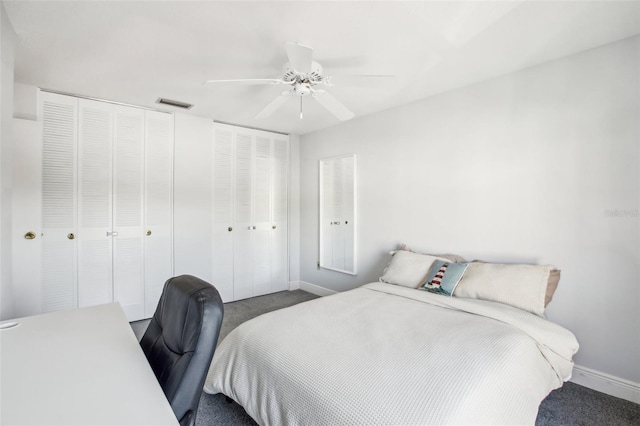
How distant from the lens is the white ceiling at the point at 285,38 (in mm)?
1696

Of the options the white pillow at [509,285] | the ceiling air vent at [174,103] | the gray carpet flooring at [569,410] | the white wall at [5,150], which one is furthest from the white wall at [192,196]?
the white pillow at [509,285]

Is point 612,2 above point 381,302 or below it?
above

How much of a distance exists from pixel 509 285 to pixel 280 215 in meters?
3.05

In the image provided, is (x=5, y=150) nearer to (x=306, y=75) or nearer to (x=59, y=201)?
(x=59, y=201)

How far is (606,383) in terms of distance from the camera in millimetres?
2066

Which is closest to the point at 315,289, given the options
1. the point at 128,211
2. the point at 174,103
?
the point at 128,211

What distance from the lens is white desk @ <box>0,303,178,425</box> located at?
2.52ft

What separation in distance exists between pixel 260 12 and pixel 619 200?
100 inches

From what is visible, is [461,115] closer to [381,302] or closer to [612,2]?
[612,2]

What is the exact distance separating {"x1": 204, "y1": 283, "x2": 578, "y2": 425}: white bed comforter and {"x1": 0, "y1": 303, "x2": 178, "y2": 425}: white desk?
64 cm

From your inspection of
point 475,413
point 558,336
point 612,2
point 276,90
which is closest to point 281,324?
point 475,413

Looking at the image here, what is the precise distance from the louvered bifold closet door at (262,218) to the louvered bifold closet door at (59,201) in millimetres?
1938

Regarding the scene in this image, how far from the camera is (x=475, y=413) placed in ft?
3.78

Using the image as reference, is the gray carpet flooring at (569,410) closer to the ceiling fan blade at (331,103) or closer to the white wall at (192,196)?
the white wall at (192,196)
